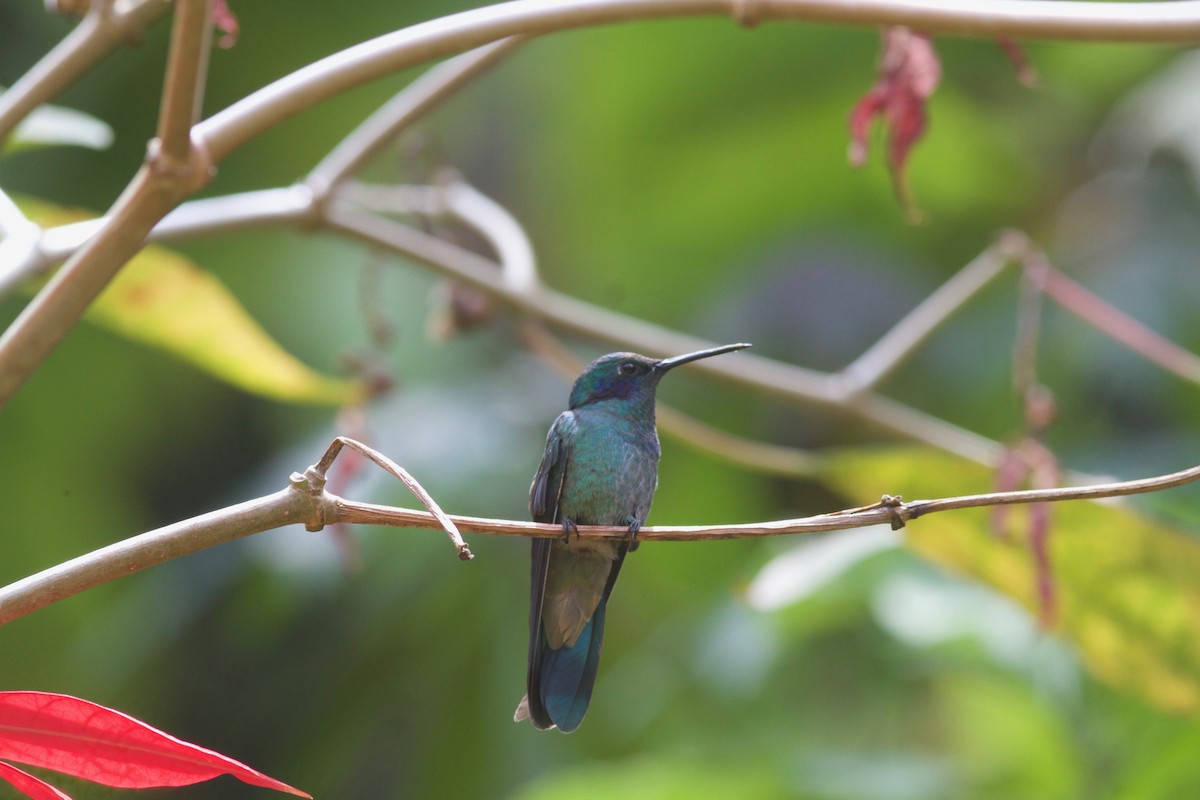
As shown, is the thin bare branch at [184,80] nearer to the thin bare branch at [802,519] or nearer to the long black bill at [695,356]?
the thin bare branch at [802,519]

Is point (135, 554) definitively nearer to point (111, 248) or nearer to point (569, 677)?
point (111, 248)

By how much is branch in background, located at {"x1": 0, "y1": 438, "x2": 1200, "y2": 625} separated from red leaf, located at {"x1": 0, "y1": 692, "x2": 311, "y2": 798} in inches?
4.1

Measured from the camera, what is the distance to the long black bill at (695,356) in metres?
1.19

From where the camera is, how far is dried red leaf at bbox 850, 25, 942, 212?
146 centimetres

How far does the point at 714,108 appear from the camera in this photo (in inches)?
181

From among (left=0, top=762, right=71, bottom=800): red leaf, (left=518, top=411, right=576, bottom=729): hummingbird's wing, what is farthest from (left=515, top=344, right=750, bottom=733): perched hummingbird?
(left=0, top=762, right=71, bottom=800): red leaf

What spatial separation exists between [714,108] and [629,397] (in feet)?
9.98

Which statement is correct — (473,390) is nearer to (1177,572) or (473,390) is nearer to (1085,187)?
(1085,187)

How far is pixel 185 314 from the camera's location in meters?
1.75

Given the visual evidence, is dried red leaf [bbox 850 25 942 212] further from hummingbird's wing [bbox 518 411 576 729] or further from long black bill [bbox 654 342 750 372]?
hummingbird's wing [bbox 518 411 576 729]

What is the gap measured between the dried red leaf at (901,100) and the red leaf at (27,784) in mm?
1100

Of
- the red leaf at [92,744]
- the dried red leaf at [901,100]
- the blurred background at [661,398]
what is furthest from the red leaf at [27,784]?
the blurred background at [661,398]

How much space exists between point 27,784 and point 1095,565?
1641 mm

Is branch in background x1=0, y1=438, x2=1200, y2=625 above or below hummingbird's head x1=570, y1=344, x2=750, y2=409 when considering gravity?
below
